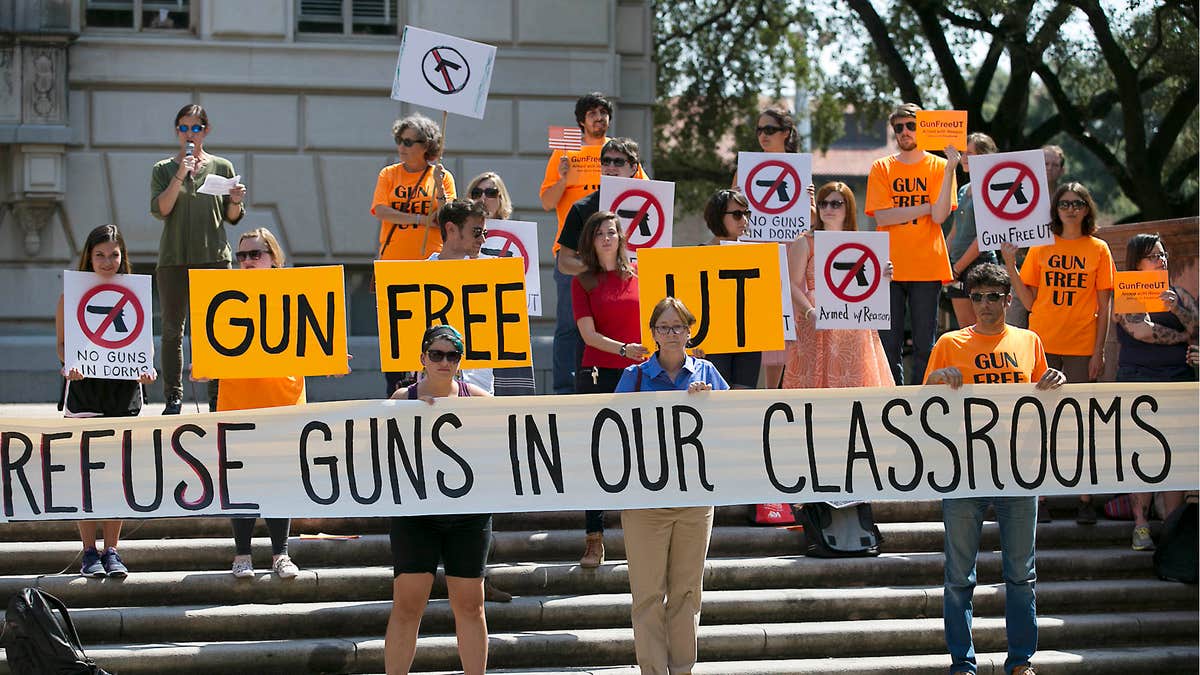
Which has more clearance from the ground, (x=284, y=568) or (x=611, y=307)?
(x=611, y=307)

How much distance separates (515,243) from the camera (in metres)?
10.1

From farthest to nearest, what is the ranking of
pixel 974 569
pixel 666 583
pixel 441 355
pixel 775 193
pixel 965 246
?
pixel 965 246, pixel 775 193, pixel 974 569, pixel 666 583, pixel 441 355

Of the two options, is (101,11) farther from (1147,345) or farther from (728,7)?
(728,7)

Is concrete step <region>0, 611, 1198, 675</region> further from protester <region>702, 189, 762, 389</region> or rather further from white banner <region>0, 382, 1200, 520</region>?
protester <region>702, 189, 762, 389</region>

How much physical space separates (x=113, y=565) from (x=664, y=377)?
3.19 m

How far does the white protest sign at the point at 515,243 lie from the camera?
1008cm

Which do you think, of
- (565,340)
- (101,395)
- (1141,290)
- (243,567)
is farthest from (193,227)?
(1141,290)

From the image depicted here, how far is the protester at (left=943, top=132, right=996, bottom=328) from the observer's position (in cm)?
1085

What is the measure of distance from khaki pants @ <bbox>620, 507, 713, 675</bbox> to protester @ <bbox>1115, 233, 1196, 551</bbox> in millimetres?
3589

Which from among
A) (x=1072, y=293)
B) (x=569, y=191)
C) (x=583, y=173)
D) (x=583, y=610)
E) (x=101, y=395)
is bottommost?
(x=583, y=610)

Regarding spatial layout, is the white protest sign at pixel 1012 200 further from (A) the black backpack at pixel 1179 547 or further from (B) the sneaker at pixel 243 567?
(B) the sneaker at pixel 243 567

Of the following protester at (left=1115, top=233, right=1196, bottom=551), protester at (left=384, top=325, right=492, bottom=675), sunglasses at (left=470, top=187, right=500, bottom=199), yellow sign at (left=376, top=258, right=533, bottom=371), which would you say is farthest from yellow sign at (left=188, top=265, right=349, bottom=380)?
protester at (left=1115, top=233, right=1196, bottom=551)

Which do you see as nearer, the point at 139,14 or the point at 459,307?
the point at 459,307

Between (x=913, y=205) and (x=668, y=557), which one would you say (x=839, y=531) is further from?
(x=913, y=205)
